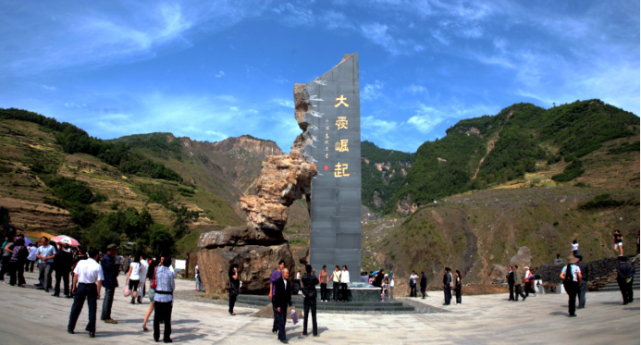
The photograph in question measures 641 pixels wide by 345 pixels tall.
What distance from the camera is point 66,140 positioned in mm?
67062

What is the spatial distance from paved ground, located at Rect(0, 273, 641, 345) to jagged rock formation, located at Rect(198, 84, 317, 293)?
4.06 m

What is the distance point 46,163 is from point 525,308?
60475 millimetres

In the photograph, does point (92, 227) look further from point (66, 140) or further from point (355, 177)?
point (355, 177)

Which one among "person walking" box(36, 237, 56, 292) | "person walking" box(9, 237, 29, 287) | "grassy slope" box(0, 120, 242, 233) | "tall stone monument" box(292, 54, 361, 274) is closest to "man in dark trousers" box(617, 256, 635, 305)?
"tall stone monument" box(292, 54, 361, 274)

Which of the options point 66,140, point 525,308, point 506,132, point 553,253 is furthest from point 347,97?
point 506,132

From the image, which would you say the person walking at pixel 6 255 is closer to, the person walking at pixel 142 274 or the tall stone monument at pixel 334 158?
the person walking at pixel 142 274

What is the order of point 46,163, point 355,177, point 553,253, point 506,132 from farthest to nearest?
point 506,132
point 46,163
point 553,253
point 355,177

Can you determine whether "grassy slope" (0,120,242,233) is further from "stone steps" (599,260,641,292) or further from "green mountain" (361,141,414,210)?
"green mountain" (361,141,414,210)

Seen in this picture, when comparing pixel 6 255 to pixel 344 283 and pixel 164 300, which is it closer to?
pixel 164 300

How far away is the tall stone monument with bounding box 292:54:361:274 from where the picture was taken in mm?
15820

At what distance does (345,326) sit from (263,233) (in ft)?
25.8

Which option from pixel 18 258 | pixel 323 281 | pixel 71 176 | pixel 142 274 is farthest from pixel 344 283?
pixel 71 176

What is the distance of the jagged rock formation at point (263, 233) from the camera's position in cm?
1569

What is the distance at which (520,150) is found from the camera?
78.1m
